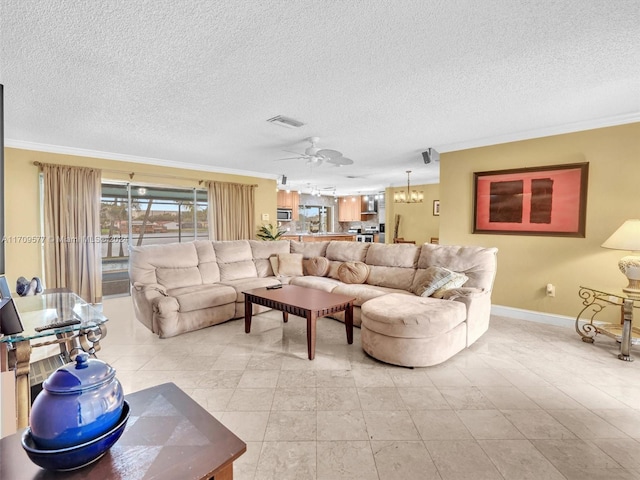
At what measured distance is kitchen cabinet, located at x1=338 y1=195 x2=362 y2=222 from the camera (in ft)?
33.8

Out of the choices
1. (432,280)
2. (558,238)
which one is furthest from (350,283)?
→ (558,238)

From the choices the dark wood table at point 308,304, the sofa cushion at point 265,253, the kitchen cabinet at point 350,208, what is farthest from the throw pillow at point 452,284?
the kitchen cabinet at point 350,208

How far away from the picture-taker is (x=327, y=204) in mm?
10859

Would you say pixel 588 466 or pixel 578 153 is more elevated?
pixel 578 153

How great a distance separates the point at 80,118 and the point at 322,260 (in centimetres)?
341

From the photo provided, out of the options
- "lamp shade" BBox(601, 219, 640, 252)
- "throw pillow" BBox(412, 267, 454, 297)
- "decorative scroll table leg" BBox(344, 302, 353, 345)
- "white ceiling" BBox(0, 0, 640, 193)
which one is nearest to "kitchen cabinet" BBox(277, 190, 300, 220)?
"white ceiling" BBox(0, 0, 640, 193)

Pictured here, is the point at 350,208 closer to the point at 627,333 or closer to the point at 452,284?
the point at 452,284

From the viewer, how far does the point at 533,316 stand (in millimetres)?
3924

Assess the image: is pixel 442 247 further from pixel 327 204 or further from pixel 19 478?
pixel 327 204

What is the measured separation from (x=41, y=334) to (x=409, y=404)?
225 centimetres

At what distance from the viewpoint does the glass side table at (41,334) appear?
60.1 inches

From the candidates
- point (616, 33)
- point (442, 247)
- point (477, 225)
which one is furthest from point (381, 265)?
point (616, 33)

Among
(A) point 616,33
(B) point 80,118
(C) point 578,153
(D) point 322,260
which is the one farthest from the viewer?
(D) point 322,260

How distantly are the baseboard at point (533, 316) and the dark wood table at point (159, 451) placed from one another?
4271 millimetres
